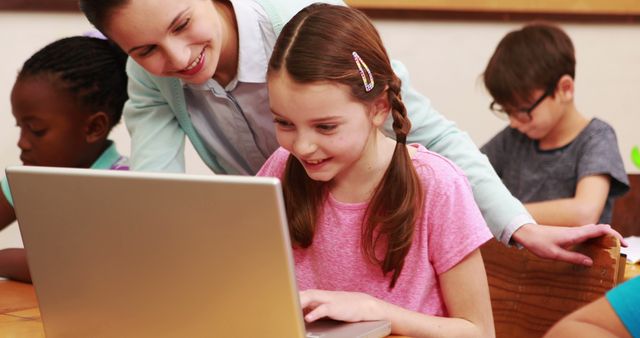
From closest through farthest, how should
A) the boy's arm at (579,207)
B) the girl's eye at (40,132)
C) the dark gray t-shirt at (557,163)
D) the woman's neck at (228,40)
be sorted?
the woman's neck at (228,40), the girl's eye at (40,132), the boy's arm at (579,207), the dark gray t-shirt at (557,163)

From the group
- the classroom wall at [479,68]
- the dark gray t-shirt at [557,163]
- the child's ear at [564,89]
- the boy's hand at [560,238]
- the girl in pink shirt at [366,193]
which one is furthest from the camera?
the classroom wall at [479,68]

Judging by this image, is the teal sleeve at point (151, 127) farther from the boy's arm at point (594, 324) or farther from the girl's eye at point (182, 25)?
the boy's arm at point (594, 324)

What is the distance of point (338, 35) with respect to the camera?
122 centimetres

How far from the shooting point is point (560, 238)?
4.39ft

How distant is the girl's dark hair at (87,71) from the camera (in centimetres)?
186

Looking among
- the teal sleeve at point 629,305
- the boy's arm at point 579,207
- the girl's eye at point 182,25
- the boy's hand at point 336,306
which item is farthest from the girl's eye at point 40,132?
the teal sleeve at point 629,305

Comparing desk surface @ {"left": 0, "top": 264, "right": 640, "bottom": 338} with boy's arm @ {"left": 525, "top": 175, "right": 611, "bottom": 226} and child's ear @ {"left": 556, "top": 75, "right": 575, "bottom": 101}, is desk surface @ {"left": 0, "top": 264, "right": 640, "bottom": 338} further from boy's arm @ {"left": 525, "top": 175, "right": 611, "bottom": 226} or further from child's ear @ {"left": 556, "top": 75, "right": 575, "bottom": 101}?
child's ear @ {"left": 556, "top": 75, "right": 575, "bottom": 101}

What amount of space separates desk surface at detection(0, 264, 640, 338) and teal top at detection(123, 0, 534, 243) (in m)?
0.22

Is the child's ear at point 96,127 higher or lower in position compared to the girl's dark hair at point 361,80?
lower

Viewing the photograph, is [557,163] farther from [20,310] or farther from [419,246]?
[20,310]

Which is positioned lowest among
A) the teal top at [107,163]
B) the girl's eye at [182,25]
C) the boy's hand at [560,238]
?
the teal top at [107,163]

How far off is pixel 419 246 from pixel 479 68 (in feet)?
6.51

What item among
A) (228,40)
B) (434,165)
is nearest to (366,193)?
(434,165)

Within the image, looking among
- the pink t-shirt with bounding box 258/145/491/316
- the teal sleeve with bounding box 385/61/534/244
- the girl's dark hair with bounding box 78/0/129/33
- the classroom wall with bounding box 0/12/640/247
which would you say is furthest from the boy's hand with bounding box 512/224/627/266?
the classroom wall with bounding box 0/12/640/247
